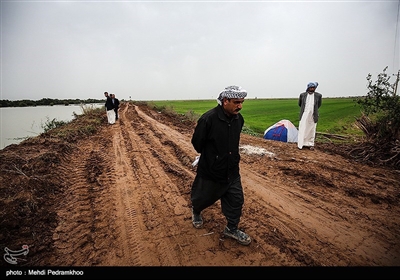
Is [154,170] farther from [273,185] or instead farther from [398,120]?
[398,120]

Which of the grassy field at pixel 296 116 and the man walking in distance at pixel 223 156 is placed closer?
the man walking in distance at pixel 223 156

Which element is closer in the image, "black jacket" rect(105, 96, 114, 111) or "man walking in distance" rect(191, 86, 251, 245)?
"man walking in distance" rect(191, 86, 251, 245)

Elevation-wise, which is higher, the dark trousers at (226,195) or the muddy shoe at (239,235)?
the dark trousers at (226,195)

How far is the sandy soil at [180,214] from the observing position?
7.66 feet

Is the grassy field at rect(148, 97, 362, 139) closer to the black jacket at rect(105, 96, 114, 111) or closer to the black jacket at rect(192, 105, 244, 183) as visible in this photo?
the black jacket at rect(105, 96, 114, 111)

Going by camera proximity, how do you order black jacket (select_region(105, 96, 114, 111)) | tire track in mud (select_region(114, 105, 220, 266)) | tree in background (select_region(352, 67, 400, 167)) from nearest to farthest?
tire track in mud (select_region(114, 105, 220, 266)) < tree in background (select_region(352, 67, 400, 167)) < black jacket (select_region(105, 96, 114, 111))

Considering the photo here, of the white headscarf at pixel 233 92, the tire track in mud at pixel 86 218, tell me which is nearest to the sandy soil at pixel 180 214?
the tire track in mud at pixel 86 218

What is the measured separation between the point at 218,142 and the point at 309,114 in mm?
5385

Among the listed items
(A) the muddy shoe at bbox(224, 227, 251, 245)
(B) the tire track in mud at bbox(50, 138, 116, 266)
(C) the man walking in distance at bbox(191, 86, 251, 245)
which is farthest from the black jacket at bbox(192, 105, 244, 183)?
(B) the tire track in mud at bbox(50, 138, 116, 266)

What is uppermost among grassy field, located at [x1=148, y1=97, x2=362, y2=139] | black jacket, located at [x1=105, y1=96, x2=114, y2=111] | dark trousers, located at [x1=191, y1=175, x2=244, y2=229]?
black jacket, located at [x1=105, y1=96, x2=114, y2=111]

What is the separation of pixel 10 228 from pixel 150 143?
4903 millimetres

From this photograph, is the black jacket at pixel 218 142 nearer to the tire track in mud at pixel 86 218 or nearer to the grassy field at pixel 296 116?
the tire track in mud at pixel 86 218

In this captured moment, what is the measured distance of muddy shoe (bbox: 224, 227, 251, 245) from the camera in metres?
2.50

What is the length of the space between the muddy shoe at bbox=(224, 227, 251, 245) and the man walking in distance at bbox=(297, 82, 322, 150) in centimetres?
516
